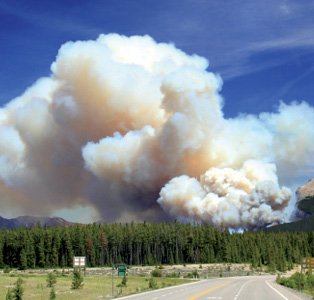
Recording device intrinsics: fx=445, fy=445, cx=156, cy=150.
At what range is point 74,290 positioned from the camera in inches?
2357

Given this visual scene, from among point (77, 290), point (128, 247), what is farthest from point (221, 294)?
point (128, 247)

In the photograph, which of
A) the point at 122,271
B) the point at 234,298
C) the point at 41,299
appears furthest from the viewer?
the point at 122,271

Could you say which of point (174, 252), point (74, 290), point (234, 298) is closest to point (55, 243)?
point (174, 252)

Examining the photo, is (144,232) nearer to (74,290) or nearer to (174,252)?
(174,252)

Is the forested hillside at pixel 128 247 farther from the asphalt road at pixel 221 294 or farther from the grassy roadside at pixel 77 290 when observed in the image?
the asphalt road at pixel 221 294

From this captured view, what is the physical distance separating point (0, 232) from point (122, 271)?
13388cm

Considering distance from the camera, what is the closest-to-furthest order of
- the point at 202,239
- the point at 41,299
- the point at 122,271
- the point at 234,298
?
the point at 234,298 < the point at 41,299 < the point at 122,271 < the point at 202,239

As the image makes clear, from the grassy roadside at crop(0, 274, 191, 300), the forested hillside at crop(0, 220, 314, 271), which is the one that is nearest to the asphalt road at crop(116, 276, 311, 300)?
the grassy roadside at crop(0, 274, 191, 300)

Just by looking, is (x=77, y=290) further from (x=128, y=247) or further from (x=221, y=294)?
(x=128, y=247)

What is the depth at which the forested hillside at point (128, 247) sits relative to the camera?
161 metres

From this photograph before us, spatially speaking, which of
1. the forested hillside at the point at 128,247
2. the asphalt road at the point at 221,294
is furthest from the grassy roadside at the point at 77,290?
the forested hillside at the point at 128,247

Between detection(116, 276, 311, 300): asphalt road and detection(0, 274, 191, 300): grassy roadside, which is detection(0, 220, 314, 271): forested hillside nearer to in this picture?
detection(0, 274, 191, 300): grassy roadside

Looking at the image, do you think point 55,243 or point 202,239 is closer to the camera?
point 55,243

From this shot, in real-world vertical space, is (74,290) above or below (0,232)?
below
